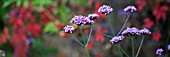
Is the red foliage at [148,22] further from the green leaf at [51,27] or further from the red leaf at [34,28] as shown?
the red leaf at [34,28]

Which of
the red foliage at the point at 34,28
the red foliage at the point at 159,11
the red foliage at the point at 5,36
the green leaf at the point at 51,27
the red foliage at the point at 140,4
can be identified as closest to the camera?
the red foliage at the point at 140,4

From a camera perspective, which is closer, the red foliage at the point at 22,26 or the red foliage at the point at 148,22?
the red foliage at the point at 148,22

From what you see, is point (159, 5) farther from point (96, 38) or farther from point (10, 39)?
point (10, 39)

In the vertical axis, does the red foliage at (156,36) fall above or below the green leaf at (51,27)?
below

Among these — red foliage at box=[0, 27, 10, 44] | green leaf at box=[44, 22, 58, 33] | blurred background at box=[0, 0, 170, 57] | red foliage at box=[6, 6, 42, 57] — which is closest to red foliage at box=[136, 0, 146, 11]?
blurred background at box=[0, 0, 170, 57]

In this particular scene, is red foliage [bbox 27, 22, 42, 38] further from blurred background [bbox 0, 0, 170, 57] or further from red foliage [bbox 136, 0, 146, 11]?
red foliage [bbox 136, 0, 146, 11]

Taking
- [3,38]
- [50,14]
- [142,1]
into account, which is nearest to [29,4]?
[50,14]

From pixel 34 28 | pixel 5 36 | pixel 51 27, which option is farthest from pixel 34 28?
pixel 5 36

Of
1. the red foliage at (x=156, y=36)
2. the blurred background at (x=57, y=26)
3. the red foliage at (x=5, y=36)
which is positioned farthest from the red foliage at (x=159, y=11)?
the red foliage at (x=5, y=36)

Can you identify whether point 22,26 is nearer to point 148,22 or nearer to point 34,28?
point 34,28
